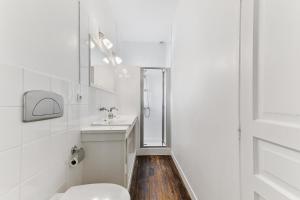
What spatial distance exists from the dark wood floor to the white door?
1.54 metres

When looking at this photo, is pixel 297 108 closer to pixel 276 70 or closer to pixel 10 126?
pixel 276 70

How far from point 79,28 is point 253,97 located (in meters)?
1.61

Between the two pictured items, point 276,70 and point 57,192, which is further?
point 57,192

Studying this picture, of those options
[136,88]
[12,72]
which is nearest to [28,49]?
[12,72]

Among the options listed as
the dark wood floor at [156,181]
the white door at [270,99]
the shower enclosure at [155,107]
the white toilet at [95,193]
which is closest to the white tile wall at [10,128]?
the white toilet at [95,193]

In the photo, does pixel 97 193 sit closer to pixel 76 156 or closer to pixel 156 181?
pixel 76 156

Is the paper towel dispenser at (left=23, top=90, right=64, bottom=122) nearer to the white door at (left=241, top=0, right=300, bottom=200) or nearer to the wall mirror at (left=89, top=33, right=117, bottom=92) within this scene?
the wall mirror at (left=89, top=33, right=117, bottom=92)

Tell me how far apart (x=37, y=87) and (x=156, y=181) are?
227cm

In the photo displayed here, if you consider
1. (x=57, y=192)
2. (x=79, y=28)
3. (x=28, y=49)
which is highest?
(x=79, y=28)

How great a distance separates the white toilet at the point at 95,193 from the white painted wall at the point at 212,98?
0.73m

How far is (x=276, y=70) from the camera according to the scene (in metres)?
0.80

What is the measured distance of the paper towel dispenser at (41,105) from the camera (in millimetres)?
962

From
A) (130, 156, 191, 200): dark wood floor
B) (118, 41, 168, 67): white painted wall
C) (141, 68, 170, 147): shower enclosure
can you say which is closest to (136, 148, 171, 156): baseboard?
(141, 68, 170, 147): shower enclosure

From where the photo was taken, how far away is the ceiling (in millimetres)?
3164
